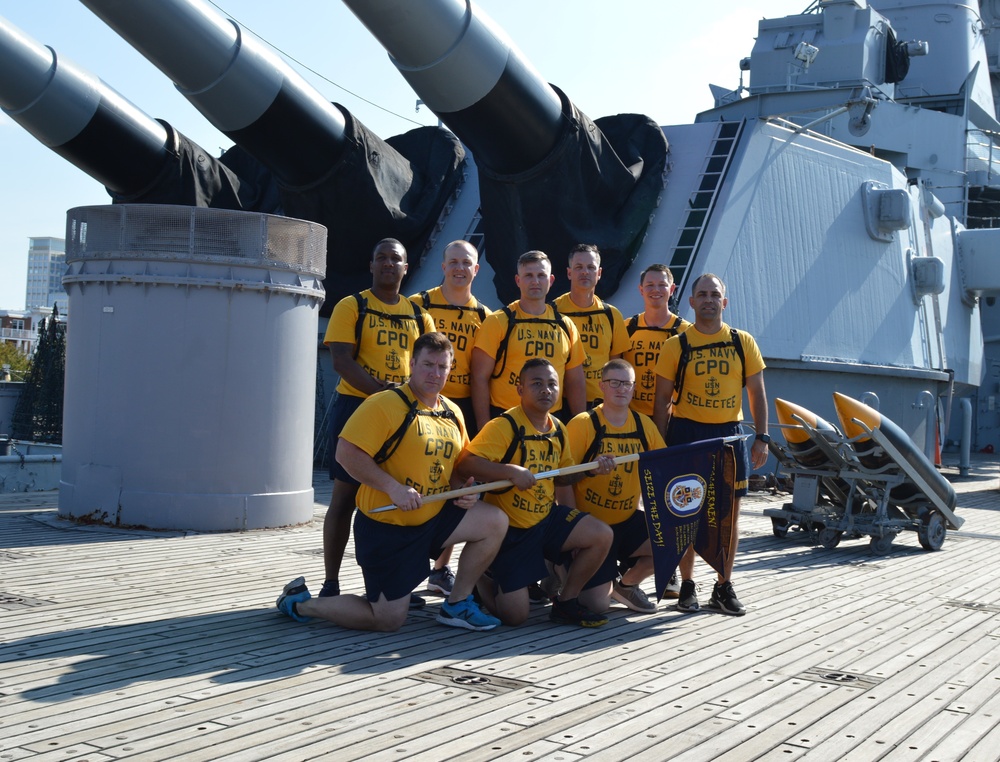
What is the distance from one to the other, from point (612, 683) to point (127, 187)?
904 centimetres

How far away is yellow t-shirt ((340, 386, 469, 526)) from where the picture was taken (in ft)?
14.5

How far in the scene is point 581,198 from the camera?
10.3 meters

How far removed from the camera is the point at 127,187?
11359mm

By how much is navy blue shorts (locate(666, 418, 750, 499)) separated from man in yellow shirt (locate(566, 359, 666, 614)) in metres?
0.27

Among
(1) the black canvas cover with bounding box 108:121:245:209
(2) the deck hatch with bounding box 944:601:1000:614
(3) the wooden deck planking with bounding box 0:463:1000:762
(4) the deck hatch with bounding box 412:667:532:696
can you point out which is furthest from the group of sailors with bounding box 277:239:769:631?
(1) the black canvas cover with bounding box 108:121:245:209

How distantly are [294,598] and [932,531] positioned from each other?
16.2 ft

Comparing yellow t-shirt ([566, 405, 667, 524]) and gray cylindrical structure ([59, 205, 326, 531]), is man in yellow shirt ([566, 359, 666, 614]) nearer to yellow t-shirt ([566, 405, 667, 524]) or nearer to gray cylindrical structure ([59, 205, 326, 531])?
yellow t-shirt ([566, 405, 667, 524])

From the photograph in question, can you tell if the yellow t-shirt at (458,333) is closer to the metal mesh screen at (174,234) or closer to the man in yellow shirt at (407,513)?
the man in yellow shirt at (407,513)

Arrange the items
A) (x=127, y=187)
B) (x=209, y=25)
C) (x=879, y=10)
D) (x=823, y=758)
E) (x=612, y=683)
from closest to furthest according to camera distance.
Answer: (x=823, y=758) → (x=612, y=683) → (x=209, y=25) → (x=127, y=187) → (x=879, y=10)

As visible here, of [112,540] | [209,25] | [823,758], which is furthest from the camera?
[209,25]

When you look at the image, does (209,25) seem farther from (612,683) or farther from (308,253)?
(612,683)

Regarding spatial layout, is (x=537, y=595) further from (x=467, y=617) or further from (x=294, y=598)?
(x=294, y=598)

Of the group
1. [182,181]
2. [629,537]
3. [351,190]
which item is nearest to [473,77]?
[351,190]

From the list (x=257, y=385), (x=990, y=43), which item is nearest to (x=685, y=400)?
(x=257, y=385)
